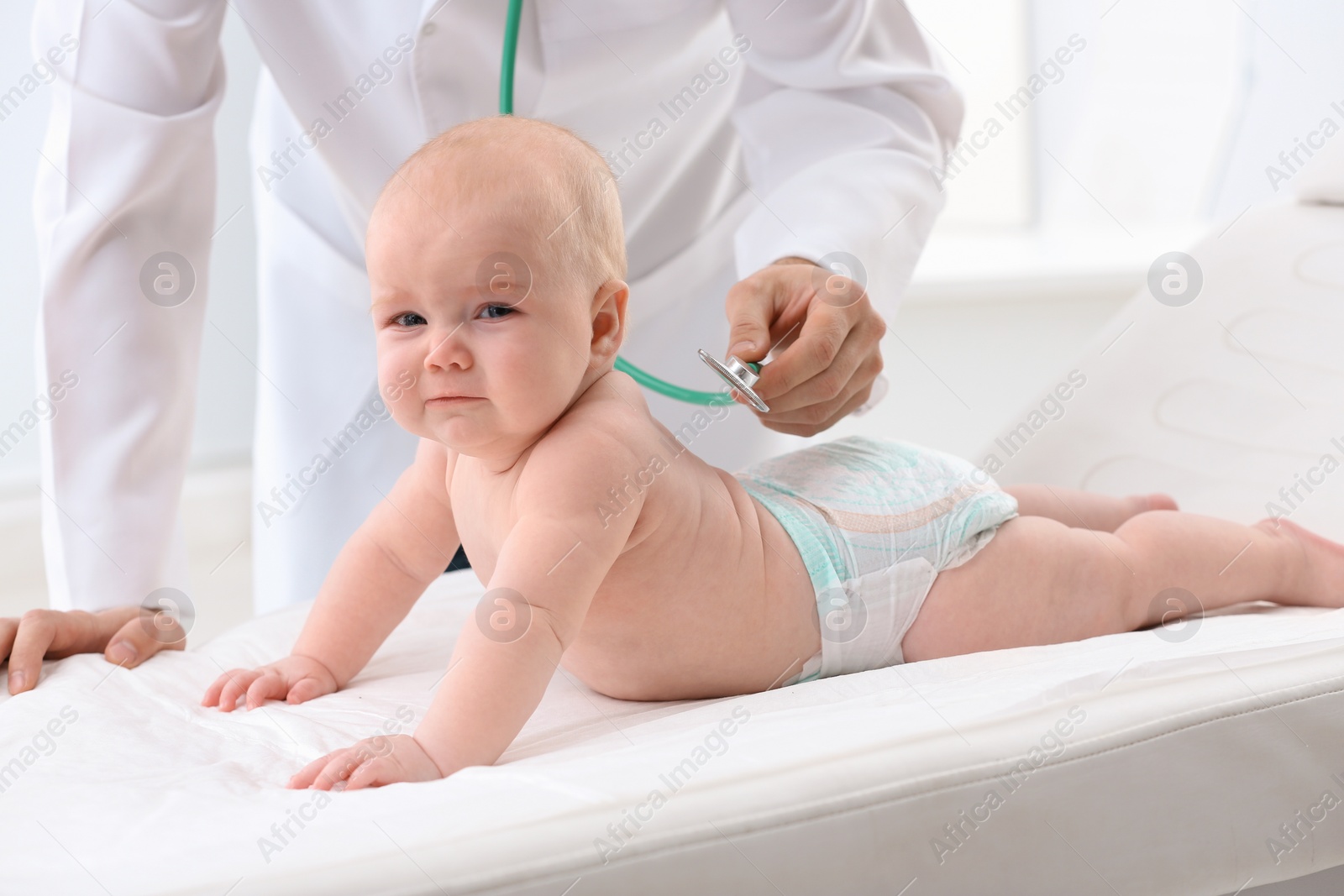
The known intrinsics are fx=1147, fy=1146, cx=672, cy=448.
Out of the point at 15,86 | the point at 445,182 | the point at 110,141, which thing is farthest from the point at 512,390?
the point at 15,86

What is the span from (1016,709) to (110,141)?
0.98 meters

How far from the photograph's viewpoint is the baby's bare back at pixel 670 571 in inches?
32.8

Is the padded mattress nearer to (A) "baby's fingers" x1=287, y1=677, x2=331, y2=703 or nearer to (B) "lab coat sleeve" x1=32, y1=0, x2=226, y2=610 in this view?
(A) "baby's fingers" x1=287, y1=677, x2=331, y2=703

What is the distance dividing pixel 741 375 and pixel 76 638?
1.99ft

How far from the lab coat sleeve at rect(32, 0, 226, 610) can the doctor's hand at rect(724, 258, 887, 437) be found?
1.86 feet

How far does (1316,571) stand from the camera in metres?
1.06

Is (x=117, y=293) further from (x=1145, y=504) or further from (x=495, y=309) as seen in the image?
(x=1145, y=504)

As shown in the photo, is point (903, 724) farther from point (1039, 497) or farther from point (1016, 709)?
point (1039, 497)

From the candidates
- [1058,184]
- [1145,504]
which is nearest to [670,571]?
[1145,504]

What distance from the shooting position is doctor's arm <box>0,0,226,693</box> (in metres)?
1.07

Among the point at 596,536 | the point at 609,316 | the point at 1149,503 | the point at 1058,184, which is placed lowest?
the point at 1058,184

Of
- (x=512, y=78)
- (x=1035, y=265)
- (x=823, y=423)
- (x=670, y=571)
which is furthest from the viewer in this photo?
(x=1035, y=265)

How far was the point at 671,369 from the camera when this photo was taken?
145 cm

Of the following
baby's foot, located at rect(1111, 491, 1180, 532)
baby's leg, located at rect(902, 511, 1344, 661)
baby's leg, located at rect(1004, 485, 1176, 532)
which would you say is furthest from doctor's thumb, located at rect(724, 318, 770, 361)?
baby's foot, located at rect(1111, 491, 1180, 532)
